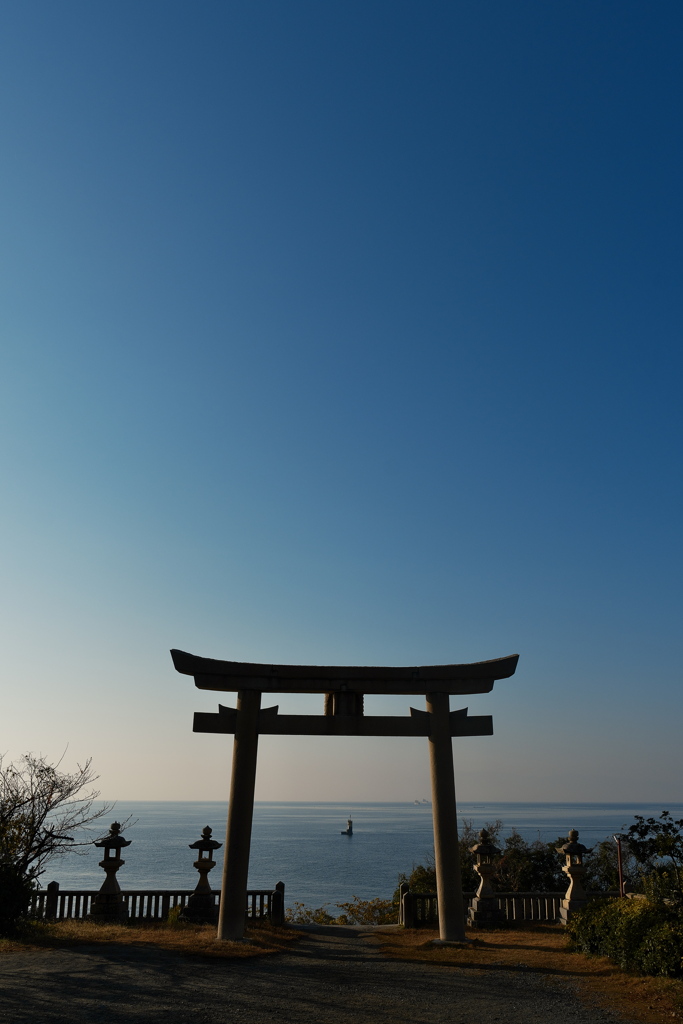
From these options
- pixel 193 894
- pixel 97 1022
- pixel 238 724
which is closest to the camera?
pixel 97 1022

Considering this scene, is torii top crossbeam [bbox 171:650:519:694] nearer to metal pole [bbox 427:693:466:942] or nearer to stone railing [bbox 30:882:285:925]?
metal pole [bbox 427:693:466:942]

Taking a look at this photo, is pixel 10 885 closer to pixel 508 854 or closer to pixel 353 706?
pixel 353 706

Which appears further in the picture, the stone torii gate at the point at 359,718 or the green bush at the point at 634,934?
A: the stone torii gate at the point at 359,718

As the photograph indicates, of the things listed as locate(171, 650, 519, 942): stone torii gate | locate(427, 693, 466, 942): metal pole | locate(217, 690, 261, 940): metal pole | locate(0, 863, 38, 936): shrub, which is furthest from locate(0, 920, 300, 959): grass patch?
locate(427, 693, 466, 942): metal pole

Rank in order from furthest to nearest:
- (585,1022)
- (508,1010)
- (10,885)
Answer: (10,885)
(508,1010)
(585,1022)

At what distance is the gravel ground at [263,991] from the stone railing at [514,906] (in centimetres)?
447

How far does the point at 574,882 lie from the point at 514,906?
1.52 m

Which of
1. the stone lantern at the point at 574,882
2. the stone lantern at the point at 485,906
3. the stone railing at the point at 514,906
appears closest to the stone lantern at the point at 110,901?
the stone railing at the point at 514,906

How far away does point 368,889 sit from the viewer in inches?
2243

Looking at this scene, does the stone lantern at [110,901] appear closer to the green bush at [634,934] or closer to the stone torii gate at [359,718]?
the stone torii gate at [359,718]

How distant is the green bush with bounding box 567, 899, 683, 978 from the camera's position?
30.4 feet

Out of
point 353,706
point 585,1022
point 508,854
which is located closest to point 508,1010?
point 585,1022

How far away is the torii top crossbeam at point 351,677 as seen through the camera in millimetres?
13219

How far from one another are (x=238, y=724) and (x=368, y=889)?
51362 millimetres
